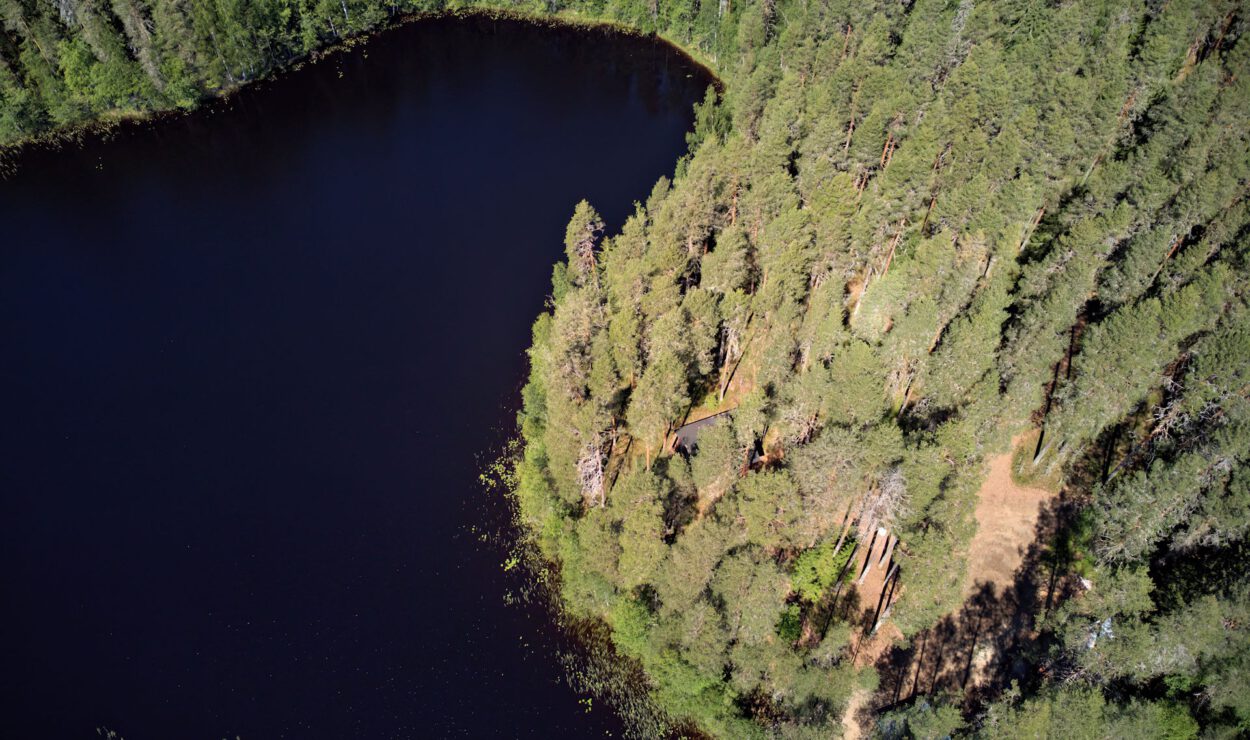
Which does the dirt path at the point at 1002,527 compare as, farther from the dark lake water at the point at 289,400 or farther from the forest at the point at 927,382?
the dark lake water at the point at 289,400

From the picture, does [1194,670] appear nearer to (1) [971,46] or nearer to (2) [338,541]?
(2) [338,541]

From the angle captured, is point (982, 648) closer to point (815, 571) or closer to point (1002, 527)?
point (1002, 527)

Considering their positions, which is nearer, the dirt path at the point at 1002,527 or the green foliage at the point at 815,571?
the green foliage at the point at 815,571

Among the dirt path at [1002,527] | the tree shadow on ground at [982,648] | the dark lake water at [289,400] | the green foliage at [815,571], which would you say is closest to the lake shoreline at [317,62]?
the dark lake water at [289,400]

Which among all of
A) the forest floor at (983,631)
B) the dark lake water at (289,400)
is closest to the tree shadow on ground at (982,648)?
the forest floor at (983,631)

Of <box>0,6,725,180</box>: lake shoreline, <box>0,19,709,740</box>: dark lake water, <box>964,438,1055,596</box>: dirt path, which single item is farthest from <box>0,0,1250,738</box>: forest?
<box>0,6,725,180</box>: lake shoreline

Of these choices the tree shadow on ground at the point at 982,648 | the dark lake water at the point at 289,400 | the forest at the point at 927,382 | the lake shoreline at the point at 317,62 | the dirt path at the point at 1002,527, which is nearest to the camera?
the forest at the point at 927,382

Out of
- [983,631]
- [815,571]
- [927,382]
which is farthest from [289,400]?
[983,631]

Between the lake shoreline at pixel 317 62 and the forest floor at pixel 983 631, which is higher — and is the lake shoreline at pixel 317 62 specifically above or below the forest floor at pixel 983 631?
above

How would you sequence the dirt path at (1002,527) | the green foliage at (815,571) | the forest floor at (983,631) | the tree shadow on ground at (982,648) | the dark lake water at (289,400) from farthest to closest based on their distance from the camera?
the dirt path at (1002,527) → the dark lake water at (289,400) → the green foliage at (815,571) → the forest floor at (983,631) → the tree shadow on ground at (982,648)
